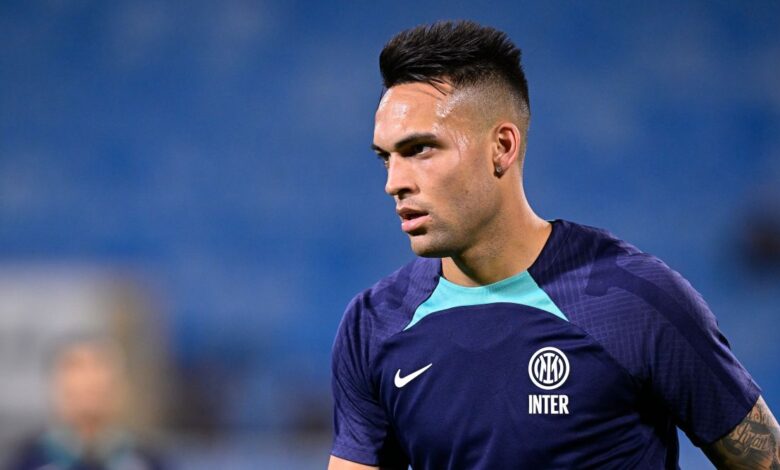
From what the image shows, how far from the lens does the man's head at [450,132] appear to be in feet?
6.41

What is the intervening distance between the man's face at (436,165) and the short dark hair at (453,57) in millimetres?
34

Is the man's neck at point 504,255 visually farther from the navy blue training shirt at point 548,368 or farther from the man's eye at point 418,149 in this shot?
the man's eye at point 418,149

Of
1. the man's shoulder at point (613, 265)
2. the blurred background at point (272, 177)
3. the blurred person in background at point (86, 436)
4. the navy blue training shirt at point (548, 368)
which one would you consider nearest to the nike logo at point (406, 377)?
the navy blue training shirt at point (548, 368)

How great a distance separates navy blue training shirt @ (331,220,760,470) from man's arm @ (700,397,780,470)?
19 mm

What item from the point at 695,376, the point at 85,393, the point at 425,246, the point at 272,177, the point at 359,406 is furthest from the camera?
the point at 272,177

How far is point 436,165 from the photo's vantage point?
6.40 ft

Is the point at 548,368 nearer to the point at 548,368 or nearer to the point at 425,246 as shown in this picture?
the point at 548,368

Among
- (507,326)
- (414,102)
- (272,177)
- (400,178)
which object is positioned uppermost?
(272,177)

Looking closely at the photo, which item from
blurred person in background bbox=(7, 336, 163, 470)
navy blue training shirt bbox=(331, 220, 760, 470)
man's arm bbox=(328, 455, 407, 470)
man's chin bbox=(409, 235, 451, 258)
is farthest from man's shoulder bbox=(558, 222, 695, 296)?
blurred person in background bbox=(7, 336, 163, 470)

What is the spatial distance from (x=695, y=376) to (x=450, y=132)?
0.60 meters

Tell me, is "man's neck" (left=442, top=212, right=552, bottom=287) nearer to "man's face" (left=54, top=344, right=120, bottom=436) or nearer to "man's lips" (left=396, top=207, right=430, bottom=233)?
"man's lips" (left=396, top=207, right=430, bottom=233)

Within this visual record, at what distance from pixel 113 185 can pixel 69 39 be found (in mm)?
933

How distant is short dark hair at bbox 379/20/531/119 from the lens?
201cm

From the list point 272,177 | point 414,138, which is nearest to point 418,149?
point 414,138
